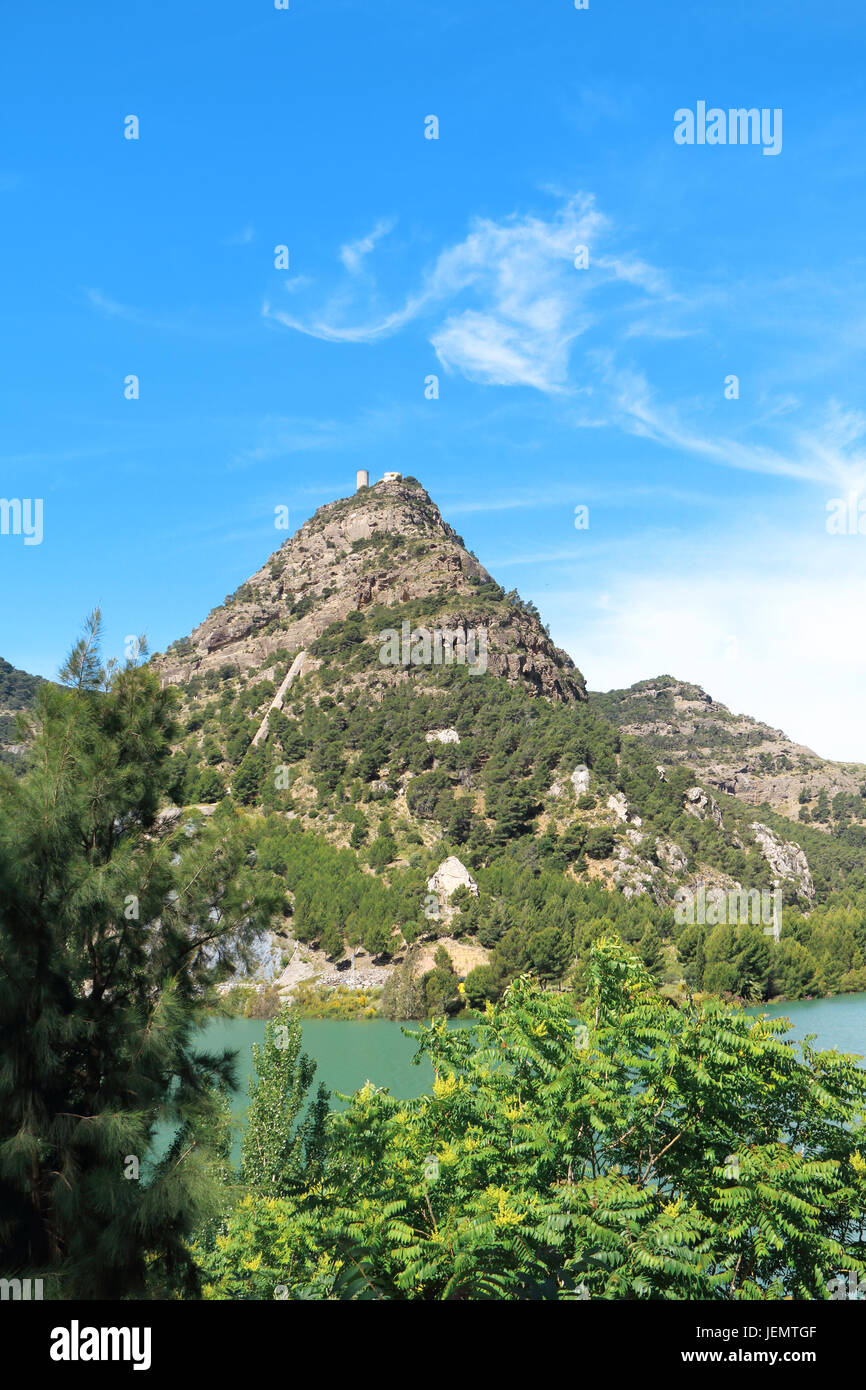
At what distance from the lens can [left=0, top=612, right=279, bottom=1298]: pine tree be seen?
29.5ft

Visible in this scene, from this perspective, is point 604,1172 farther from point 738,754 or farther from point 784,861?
point 738,754

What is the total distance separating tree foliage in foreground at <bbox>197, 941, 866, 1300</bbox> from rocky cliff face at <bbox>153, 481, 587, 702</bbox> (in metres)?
92.0

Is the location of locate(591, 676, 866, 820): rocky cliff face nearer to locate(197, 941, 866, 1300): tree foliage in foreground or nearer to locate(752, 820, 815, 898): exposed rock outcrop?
locate(752, 820, 815, 898): exposed rock outcrop

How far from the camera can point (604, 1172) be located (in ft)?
28.6

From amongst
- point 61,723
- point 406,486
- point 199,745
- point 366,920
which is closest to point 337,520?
point 406,486

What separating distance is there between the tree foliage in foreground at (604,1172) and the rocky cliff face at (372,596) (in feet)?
302

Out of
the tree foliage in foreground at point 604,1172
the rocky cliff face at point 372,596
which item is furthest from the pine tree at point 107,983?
the rocky cliff face at point 372,596

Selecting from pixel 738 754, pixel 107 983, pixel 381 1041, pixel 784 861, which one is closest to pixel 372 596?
pixel 784 861

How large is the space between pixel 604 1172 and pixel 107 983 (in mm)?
5941

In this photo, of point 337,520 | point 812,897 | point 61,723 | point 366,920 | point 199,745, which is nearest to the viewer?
point 61,723

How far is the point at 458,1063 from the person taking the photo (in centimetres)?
1098

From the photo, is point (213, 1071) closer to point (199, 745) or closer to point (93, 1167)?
point (93, 1167)

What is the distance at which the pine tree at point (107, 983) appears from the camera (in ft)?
29.5

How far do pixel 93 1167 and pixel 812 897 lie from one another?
91807 mm
